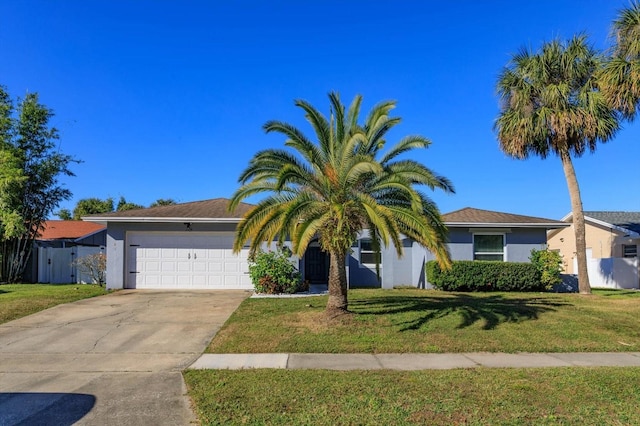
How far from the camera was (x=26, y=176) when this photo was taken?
19641mm

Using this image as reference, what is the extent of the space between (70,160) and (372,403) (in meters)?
21.6

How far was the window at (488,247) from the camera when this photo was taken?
1912cm

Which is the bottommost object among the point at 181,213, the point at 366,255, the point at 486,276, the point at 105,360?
the point at 105,360

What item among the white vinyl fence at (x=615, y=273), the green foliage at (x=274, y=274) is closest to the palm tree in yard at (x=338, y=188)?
the green foliage at (x=274, y=274)

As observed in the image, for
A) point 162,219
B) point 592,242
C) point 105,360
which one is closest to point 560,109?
point 592,242

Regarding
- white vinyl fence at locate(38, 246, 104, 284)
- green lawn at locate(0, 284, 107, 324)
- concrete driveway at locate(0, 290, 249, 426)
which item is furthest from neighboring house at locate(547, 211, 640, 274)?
white vinyl fence at locate(38, 246, 104, 284)

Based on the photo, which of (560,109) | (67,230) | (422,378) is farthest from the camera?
(67,230)

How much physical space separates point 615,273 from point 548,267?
7.58 m

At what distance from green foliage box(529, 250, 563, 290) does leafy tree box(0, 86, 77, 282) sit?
2144 centimetres

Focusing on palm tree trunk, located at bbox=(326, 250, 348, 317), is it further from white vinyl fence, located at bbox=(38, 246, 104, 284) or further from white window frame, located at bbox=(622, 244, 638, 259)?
white window frame, located at bbox=(622, 244, 638, 259)

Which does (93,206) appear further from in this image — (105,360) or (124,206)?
(105,360)

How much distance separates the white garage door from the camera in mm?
17125

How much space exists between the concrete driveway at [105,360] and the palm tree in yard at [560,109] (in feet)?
42.0

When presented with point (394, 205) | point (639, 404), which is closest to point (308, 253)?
point (394, 205)
